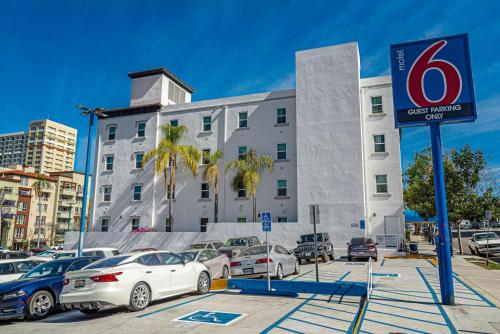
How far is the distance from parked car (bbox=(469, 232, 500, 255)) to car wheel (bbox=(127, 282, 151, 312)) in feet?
80.8

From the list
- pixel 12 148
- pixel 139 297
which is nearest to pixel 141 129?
pixel 139 297

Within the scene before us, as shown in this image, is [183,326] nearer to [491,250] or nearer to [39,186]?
[491,250]

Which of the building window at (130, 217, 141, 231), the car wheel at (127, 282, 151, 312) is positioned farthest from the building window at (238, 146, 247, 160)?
the car wheel at (127, 282, 151, 312)

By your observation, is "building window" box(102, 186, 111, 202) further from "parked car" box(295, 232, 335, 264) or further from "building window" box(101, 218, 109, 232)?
"parked car" box(295, 232, 335, 264)

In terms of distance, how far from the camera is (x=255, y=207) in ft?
104

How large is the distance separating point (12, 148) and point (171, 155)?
17161 cm

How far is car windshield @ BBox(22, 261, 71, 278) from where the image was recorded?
1108cm

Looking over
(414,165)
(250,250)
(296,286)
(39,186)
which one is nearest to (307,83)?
(414,165)

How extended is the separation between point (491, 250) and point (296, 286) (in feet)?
69.7

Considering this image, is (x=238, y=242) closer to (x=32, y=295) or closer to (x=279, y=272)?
(x=279, y=272)

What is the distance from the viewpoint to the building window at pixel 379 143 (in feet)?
98.7

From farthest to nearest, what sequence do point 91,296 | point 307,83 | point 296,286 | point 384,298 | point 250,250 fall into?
point 307,83 → point 250,250 → point 296,286 → point 384,298 → point 91,296

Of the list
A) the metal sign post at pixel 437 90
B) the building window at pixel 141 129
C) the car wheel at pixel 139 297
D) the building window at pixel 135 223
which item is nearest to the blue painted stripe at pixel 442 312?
the metal sign post at pixel 437 90

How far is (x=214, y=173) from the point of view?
3189 cm
